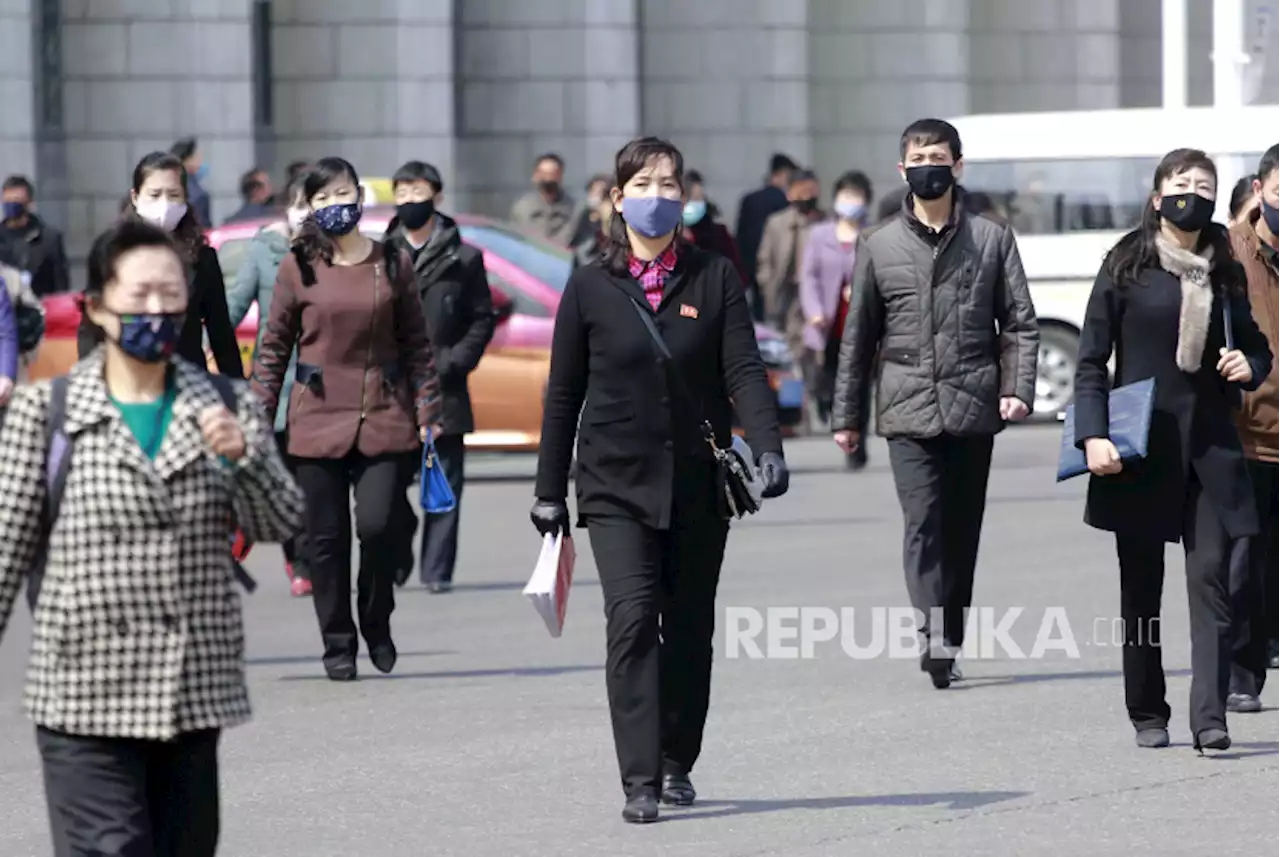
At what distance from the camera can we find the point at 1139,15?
114 ft

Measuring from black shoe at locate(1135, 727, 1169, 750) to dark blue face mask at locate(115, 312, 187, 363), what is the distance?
13.9ft

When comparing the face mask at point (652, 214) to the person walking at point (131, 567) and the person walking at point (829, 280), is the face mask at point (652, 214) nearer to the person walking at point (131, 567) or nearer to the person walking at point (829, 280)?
the person walking at point (131, 567)

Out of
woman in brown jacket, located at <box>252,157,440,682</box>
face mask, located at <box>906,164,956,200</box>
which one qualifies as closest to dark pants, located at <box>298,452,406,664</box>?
woman in brown jacket, located at <box>252,157,440,682</box>

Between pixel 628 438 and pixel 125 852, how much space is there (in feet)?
8.97

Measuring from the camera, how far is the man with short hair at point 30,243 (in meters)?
22.9

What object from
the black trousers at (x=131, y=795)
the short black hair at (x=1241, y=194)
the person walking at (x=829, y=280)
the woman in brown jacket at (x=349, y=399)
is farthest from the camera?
the person walking at (x=829, y=280)

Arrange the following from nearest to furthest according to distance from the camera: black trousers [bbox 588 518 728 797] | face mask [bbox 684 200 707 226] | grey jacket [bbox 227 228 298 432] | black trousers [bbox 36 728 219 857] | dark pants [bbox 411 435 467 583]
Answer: black trousers [bbox 36 728 219 857] → black trousers [bbox 588 518 728 797] → grey jacket [bbox 227 228 298 432] → dark pants [bbox 411 435 467 583] → face mask [bbox 684 200 707 226]

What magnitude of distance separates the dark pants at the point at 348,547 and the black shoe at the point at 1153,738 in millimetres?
2909

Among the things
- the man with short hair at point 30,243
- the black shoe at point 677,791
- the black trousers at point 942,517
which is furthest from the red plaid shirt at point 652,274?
the man with short hair at point 30,243

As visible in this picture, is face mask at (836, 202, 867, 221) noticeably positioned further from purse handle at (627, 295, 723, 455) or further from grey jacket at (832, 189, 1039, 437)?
purse handle at (627, 295, 723, 455)

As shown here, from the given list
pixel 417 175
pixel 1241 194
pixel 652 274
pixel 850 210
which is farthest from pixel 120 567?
pixel 850 210

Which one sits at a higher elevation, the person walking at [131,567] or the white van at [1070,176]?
the white van at [1070,176]

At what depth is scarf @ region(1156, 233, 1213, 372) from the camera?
871cm

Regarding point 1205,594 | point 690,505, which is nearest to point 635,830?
point 690,505
